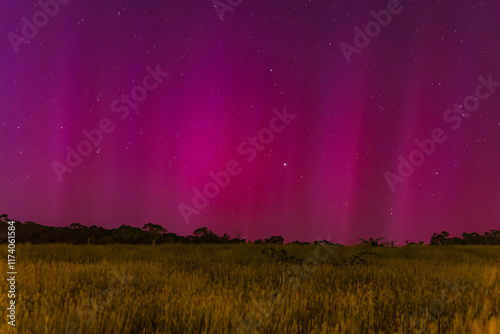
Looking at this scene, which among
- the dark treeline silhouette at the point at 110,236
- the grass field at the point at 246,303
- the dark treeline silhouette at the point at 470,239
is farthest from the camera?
the dark treeline silhouette at the point at 470,239

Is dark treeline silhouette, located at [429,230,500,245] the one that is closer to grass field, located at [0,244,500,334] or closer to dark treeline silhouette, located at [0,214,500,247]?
dark treeline silhouette, located at [0,214,500,247]

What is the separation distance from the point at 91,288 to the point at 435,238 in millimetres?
19213

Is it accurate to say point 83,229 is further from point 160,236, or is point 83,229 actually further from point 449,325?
point 449,325

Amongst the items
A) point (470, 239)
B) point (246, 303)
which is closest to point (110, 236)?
point (246, 303)

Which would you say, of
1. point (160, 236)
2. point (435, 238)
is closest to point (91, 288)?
point (160, 236)

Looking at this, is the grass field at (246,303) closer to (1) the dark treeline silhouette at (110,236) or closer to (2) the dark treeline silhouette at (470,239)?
(1) the dark treeline silhouette at (110,236)

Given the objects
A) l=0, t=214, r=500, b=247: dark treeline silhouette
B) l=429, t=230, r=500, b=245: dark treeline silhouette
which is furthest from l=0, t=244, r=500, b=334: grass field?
l=429, t=230, r=500, b=245: dark treeline silhouette

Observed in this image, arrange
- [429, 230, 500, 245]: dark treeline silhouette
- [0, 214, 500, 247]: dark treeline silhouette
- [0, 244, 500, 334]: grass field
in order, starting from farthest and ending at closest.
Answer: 1. [429, 230, 500, 245]: dark treeline silhouette
2. [0, 214, 500, 247]: dark treeline silhouette
3. [0, 244, 500, 334]: grass field

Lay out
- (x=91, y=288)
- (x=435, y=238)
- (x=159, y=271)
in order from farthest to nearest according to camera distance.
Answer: (x=435, y=238) → (x=159, y=271) → (x=91, y=288)

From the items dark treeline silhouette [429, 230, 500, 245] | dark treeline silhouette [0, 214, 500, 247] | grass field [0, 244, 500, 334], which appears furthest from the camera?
dark treeline silhouette [429, 230, 500, 245]

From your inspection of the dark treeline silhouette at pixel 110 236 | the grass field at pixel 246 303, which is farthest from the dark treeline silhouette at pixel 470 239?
the grass field at pixel 246 303

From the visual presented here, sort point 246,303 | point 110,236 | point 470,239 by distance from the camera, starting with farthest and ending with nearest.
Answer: point 470,239, point 110,236, point 246,303

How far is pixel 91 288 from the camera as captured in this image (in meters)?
4.95

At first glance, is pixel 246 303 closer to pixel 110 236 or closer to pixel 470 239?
pixel 110 236
